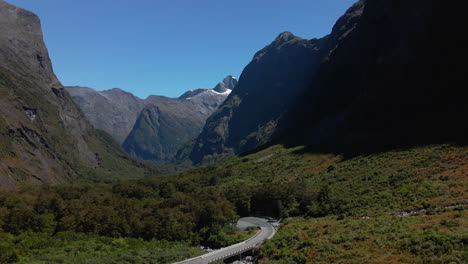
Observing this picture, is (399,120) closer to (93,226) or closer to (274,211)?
(274,211)

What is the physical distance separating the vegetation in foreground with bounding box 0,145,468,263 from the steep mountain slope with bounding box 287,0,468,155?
59.6ft

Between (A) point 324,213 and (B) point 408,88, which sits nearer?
(A) point 324,213

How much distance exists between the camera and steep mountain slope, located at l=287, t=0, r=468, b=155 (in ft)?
358

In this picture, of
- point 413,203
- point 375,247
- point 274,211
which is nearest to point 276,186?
point 274,211

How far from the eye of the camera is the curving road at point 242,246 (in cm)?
5132

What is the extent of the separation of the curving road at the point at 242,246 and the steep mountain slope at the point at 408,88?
59152 mm

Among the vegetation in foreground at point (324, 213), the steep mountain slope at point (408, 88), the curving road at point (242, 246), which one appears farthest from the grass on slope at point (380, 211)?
the steep mountain slope at point (408, 88)

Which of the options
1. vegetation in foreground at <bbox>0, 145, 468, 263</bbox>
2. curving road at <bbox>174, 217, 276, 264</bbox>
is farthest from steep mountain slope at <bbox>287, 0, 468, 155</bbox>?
curving road at <bbox>174, 217, 276, 264</bbox>

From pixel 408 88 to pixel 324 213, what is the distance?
260ft

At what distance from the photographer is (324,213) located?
235 feet

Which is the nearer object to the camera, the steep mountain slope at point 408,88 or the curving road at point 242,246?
the curving road at point 242,246

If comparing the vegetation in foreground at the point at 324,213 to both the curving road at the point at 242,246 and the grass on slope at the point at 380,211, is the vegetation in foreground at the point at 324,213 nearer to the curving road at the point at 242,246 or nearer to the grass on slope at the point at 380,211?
the grass on slope at the point at 380,211

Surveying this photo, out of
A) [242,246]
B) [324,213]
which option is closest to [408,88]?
[324,213]

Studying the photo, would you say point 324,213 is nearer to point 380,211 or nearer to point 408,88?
point 380,211
